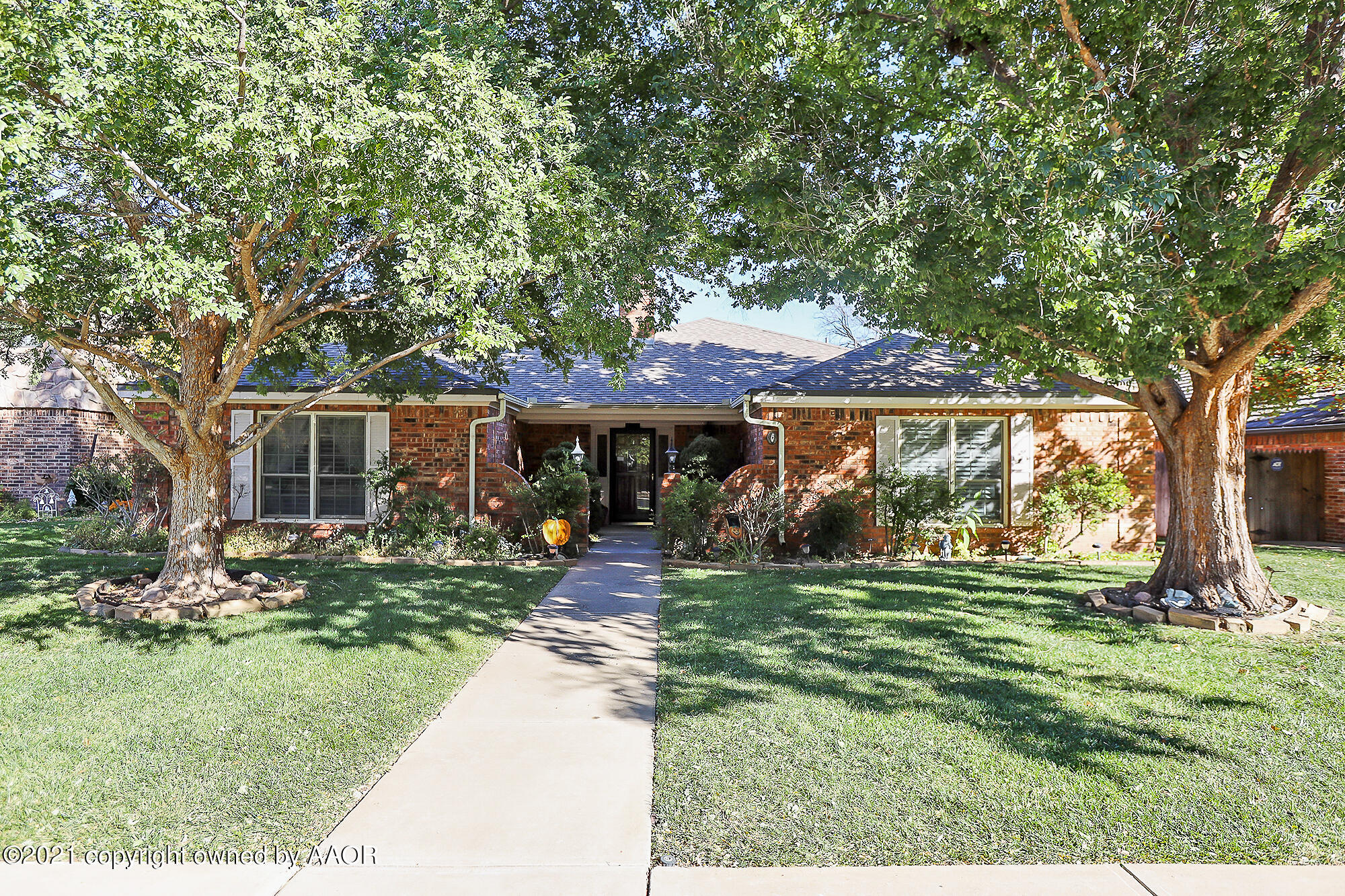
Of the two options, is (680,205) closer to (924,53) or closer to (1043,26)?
(924,53)

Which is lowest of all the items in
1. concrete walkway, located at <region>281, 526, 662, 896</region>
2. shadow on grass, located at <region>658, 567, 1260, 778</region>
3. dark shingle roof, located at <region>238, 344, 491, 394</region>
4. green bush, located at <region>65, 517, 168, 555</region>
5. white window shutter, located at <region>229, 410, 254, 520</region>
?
concrete walkway, located at <region>281, 526, 662, 896</region>

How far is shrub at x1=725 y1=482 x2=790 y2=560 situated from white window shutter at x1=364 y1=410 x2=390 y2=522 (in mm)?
5791

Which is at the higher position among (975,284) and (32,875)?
(975,284)

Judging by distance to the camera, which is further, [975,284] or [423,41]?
[975,284]

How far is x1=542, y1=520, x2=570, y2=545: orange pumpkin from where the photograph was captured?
10.4 metres

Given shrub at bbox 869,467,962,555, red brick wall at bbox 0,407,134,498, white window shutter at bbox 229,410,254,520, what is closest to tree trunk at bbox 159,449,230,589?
white window shutter at bbox 229,410,254,520

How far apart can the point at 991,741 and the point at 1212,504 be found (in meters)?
4.96

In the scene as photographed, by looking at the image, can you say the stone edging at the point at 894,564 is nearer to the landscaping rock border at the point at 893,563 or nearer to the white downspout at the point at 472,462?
the landscaping rock border at the point at 893,563

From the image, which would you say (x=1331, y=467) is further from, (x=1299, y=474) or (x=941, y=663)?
(x=941, y=663)

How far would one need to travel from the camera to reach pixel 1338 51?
5.55m

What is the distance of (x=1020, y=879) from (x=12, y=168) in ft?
22.4

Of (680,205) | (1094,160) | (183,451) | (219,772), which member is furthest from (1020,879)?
(183,451)

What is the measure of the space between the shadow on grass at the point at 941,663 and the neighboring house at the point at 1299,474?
30.6 feet

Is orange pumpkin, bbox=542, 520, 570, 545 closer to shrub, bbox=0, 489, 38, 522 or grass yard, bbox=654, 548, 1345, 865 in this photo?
grass yard, bbox=654, 548, 1345, 865
